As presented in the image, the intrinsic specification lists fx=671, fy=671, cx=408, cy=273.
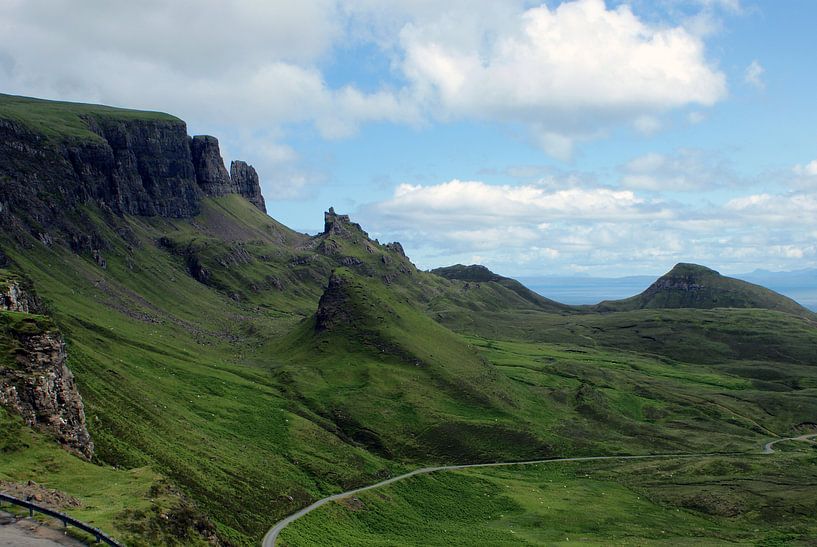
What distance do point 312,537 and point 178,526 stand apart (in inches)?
1760

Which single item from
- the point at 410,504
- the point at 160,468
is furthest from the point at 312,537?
the point at 410,504

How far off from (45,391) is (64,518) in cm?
3753

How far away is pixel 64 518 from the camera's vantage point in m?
51.4

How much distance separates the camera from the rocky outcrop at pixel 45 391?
80438 millimetres

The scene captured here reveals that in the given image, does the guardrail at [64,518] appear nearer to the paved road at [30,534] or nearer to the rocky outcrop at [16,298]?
the paved road at [30,534]

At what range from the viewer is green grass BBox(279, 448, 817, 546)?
12562 centimetres

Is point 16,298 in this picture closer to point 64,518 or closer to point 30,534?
point 64,518

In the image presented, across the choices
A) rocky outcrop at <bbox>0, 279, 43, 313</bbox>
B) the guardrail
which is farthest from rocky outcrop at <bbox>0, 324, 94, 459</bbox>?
the guardrail

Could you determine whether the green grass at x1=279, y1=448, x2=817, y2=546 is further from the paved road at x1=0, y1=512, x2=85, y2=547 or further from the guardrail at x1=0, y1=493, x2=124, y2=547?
the paved road at x1=0, y1=512, x2=85, y2=547

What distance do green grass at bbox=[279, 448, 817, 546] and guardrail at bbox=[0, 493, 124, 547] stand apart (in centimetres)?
5353

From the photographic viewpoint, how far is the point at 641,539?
130500 millimetres

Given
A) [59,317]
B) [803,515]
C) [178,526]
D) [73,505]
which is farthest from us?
[59,317]

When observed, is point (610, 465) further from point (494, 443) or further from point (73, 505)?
point (73, 505)

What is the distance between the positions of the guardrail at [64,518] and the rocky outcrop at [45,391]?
2855cm
